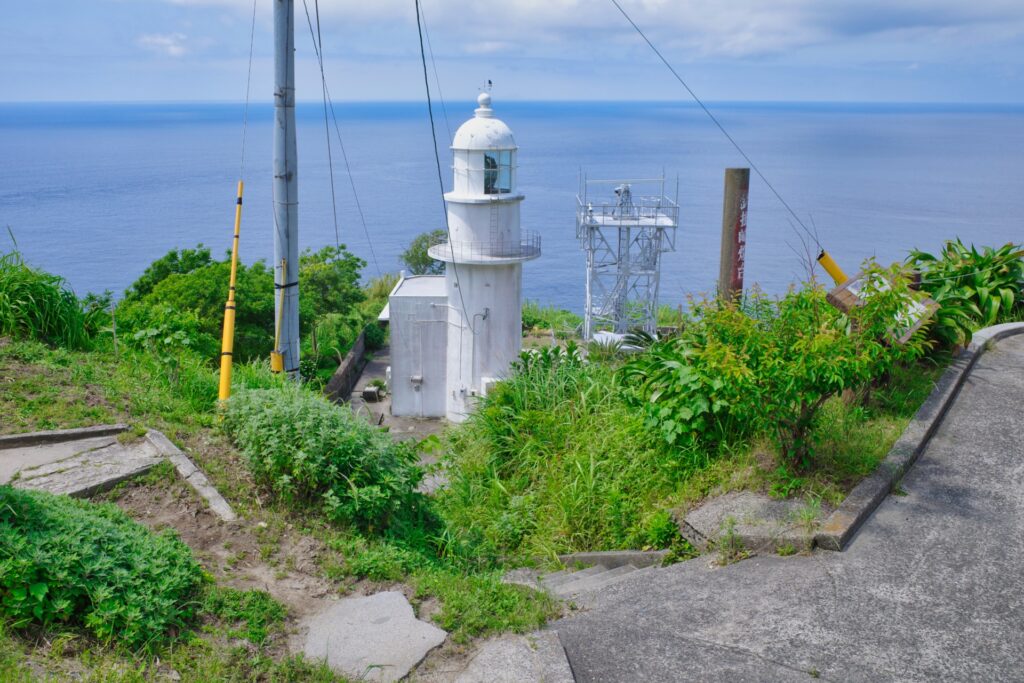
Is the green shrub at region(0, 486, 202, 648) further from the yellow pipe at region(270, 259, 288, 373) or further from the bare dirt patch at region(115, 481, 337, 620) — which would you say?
the yellow pipe at region(270, 259, 288, 373)

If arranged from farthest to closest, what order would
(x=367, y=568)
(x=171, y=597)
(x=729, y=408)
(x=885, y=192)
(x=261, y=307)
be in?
(x=885, y=192)
(x=261, y=307)
(x=729, y=408)
(x=367, y=568)
(x=171, y=597)

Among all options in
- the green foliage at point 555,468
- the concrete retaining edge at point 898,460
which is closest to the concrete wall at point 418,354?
the green foliage at point 555,468

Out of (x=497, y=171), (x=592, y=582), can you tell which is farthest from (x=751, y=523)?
(x=497, y=171)

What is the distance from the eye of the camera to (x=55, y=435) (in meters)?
5.73

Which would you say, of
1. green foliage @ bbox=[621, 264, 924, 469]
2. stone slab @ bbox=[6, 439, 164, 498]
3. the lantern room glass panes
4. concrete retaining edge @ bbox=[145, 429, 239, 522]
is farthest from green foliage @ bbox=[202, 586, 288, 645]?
the lantern room glass panes

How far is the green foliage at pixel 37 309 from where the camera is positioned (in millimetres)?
7570

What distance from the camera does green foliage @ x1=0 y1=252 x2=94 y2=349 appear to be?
24.8 feet

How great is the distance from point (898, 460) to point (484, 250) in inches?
495

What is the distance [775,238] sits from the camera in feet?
188

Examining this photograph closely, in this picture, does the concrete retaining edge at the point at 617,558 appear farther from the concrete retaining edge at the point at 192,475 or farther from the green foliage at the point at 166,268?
the green foliage at the point at 166,268

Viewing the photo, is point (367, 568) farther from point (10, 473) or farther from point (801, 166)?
point (801, 166)

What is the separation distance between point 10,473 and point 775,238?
5655 cm

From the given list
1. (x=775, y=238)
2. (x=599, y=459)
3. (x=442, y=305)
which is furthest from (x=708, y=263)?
(x=599, y=459)

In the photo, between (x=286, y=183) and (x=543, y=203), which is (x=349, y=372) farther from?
(x=543, y=203)
